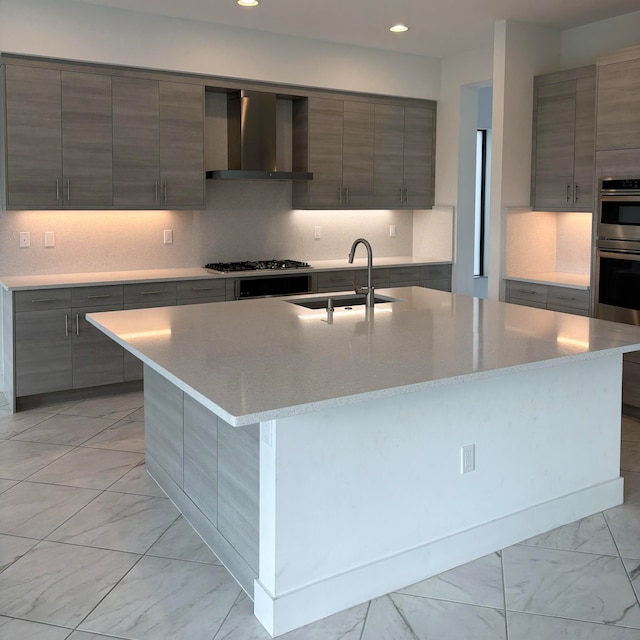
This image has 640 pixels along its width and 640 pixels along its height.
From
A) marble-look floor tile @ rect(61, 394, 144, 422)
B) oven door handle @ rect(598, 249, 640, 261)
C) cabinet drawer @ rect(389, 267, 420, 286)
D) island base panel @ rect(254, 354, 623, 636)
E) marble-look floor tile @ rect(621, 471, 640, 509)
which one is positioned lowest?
marble-look floor tile @ rect(621, 471, 640, 509)

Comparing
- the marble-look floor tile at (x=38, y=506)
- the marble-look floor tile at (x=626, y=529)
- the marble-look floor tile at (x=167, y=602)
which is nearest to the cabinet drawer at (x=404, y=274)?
the marble-look floor tile at (x=626, y=529)

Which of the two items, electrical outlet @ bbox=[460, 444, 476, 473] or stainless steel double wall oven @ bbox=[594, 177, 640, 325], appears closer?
electrical outlet @ bbox=[460, 444, 476, 473]

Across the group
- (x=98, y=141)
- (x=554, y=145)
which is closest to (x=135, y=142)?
(x=98, y=141)

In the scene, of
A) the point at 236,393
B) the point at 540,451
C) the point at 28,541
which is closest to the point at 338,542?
the point at 236,393

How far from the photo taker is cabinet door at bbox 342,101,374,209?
6.51 m

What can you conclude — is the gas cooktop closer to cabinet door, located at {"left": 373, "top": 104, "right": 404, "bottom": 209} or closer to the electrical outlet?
cabinet door, located at {"left": 373, "top": 104, "right": 404, "bottom": 209}

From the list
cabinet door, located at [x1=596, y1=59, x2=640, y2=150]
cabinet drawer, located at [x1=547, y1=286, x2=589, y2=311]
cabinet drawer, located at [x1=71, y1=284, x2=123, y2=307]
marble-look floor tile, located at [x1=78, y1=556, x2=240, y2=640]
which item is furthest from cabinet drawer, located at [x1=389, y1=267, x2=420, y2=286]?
marble-look floor tile, located at [x1=78, y1=556, x2=240, y2=640]

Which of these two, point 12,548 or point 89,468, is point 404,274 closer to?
point 89,468

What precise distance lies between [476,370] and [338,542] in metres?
0.79

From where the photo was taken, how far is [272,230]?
6.54 m

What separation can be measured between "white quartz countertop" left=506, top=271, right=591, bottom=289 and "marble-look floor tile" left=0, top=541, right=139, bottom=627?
12.6 ft

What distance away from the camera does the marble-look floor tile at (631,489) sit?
347 centimetres

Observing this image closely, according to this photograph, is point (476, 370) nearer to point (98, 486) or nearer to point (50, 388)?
point (98, 486)

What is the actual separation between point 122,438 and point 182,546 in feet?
5.12
